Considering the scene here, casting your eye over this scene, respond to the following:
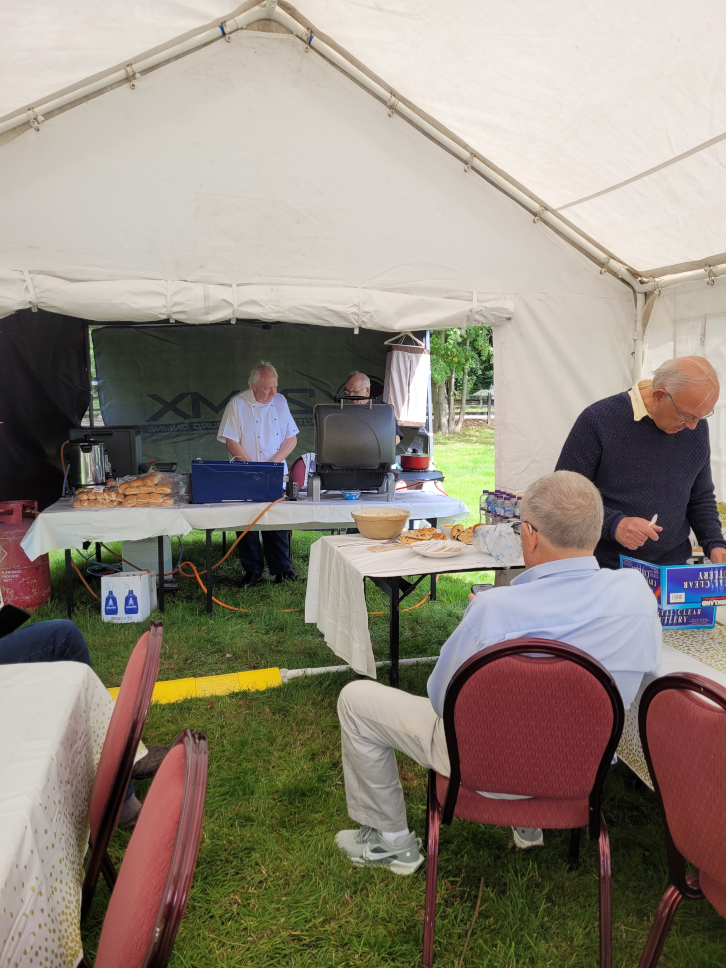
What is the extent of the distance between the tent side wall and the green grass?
2.28 m

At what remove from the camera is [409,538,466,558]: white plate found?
3.05 metres

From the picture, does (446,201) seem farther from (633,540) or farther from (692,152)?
(633,540)

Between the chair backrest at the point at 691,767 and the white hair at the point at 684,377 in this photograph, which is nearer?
the chair backrest at the point at 691,767

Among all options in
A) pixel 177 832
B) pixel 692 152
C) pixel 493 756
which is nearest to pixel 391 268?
pixel 692 152

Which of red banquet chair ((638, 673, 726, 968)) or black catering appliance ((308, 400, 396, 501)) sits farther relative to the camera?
black catering appliance ((308, 400, 396, 501))

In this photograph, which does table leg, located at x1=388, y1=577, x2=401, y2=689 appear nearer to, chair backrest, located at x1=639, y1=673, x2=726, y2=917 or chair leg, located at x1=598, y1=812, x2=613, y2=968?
chair leg, located at x1=598, y1=812, x2=613, y2=968

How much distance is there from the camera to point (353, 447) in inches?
180

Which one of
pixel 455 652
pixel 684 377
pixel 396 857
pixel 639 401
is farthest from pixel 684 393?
pixel 396 857

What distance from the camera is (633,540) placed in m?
2.47

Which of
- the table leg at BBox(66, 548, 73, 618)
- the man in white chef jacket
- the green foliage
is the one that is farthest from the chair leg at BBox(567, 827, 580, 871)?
the green foliage

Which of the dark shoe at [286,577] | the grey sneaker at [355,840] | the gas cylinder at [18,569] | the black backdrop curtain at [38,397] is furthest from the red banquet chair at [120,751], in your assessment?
the black backdrop curtain at [38,397]

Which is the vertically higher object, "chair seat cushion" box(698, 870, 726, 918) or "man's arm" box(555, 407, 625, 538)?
"man's arm" box(555, 407, 625, 538)

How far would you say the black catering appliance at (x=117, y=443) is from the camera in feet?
18.2

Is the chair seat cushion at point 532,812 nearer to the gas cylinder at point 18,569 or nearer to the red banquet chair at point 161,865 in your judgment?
the red banquet chair at point 161,865
